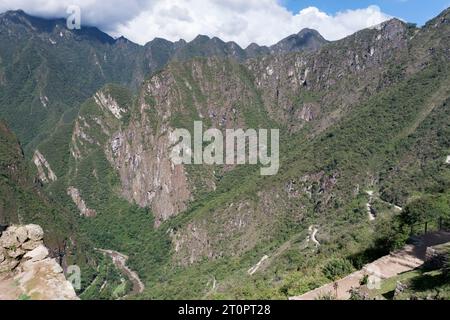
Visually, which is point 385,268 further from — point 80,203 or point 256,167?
point 80,203

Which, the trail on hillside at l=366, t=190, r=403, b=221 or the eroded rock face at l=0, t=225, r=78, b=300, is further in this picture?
the trail on hillside at l=366, t=190, r=403, b=221

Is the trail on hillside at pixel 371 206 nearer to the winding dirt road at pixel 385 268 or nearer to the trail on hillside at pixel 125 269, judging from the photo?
the winding dirt road at pixel 385 268

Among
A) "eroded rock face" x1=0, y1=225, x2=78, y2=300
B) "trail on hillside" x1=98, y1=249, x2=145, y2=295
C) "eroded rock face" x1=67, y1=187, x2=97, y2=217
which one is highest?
"eroded rock face" x1=0, y1=225, x2=78, y2=300

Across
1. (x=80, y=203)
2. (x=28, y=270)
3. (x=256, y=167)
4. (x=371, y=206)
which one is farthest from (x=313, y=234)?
(x=80, y=203)

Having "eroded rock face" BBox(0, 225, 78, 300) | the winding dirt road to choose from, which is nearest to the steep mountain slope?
the winding dirt road

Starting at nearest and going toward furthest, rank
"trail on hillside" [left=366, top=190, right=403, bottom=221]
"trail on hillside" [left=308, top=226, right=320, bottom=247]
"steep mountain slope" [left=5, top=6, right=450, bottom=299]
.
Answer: "trail on hillside" [left=308, top=226, right=320, bottom=247]
"trail on hillside" [left=366, top=190, right=403, bottom=221]
"steep mountain slope" [left=5, top=6, right=450, bottom=299]

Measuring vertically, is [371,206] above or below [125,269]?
above

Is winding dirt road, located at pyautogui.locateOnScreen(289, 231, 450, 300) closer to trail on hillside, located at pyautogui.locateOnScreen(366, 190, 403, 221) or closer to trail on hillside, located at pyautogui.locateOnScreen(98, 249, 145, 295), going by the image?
trail on hillside, located at pyautogui.locateOnScreen(366, 190, 403, 221)
